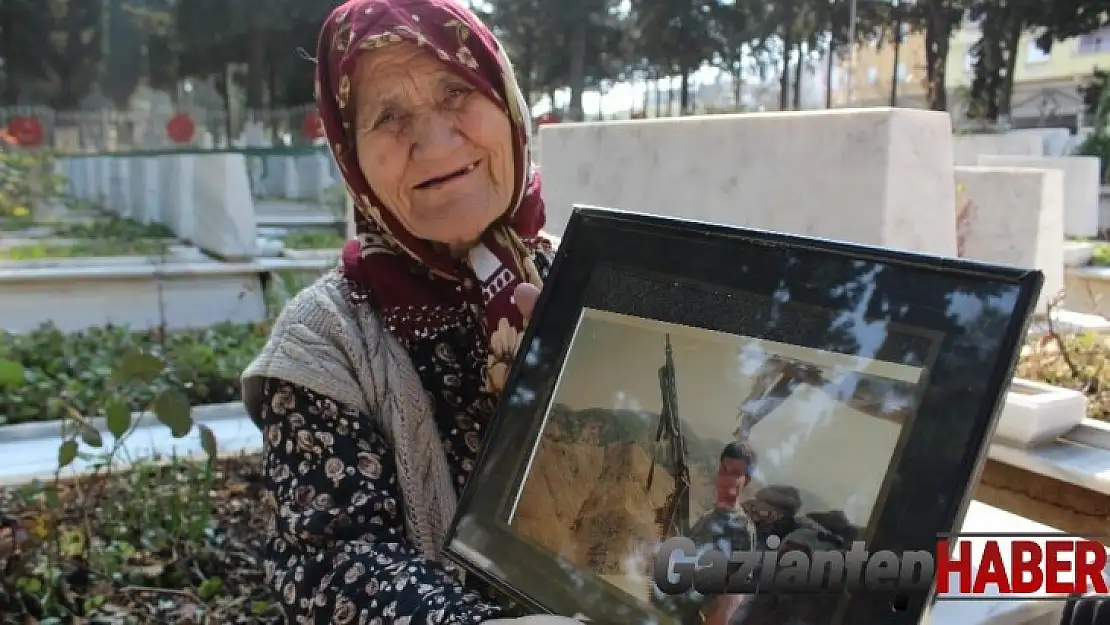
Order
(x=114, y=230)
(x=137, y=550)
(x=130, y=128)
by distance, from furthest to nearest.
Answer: (x=130, y=128), (x=114, y=230), (x=137, y=550)

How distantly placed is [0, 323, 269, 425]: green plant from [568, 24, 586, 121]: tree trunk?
10.2 m

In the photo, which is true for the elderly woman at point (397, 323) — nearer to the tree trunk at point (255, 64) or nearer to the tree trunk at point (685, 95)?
the tree trunk at point (255, 64)

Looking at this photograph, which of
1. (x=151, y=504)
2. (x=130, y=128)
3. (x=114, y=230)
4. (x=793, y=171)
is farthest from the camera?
(x=130, y=128)

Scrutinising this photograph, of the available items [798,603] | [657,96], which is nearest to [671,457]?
[798,603]

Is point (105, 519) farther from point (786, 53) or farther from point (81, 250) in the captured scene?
point (786, 53)

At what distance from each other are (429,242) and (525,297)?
16 cm

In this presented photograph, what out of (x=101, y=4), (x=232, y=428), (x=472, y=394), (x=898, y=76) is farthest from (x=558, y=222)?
(x=898, y=76)

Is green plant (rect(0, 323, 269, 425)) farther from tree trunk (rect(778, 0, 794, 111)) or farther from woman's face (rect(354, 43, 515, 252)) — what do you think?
tree trunk (rect(778, 0, 794, 111))

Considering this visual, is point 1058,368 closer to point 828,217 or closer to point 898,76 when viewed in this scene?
point 828,217

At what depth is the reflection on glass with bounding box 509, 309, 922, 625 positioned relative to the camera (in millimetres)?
664

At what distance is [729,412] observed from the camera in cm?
74

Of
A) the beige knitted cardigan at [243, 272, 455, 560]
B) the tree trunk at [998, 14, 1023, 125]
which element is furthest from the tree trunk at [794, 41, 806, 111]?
the beige knitted cardigan at [243, 272, 455, 560]

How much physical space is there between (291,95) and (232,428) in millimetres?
7874

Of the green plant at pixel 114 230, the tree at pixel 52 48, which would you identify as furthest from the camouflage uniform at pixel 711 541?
the tree at pixel 52 48
